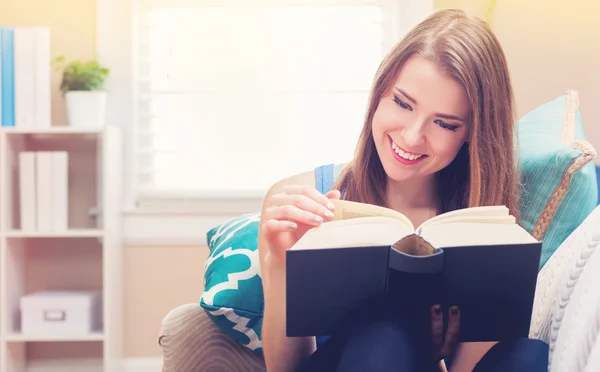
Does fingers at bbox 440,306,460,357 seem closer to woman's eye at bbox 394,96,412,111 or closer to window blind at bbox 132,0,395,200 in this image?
woman's eye at bbox 394,96,412,111

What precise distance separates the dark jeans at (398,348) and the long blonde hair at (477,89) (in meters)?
0.43

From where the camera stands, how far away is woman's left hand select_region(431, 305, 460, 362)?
1.04 meters

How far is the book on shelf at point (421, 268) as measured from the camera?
2.99ft

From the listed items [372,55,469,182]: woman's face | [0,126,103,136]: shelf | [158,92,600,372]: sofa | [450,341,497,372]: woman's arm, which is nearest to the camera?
[158,92,600,372]: sofa

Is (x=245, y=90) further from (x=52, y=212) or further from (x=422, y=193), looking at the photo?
(x=422, y=193)

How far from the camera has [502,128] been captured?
1363 millimetres

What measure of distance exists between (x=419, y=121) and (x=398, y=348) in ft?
1.64

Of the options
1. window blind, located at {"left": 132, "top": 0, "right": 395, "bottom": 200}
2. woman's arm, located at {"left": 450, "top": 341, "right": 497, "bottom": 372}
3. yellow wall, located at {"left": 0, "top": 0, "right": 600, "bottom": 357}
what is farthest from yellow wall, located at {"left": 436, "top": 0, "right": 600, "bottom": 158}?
woman's arm, located at {"left": 450, "top": 341, "right": 497, "bottom": 372}

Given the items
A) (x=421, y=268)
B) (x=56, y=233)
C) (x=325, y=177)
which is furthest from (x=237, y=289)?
(x=56, y=233)

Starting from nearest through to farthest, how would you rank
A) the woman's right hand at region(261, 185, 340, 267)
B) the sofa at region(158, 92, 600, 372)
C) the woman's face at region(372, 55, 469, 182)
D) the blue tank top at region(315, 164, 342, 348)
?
the sofa at region(158, 92, 600, 372), the woman's right hand at region(261, 185, 340, 267), the woman's face at region(372, 55, 469, 182), the blue tank top at region(315, 164, 342, 348)

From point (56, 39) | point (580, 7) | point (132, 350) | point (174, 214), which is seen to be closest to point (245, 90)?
point (174, 214)

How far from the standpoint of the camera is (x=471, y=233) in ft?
3.13

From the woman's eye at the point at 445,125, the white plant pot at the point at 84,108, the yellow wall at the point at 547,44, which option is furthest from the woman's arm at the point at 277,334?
the yellow wall at the point at 547,44

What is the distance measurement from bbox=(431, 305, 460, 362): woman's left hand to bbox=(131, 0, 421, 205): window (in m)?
1.66
